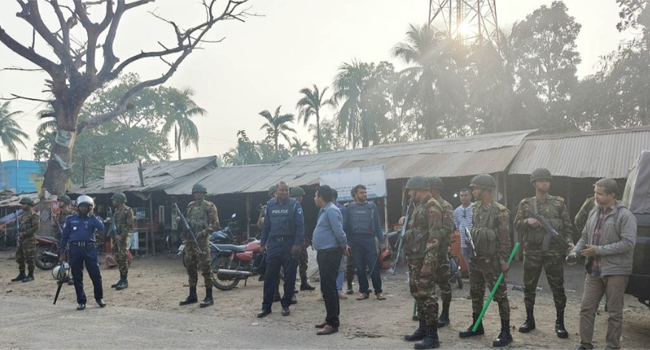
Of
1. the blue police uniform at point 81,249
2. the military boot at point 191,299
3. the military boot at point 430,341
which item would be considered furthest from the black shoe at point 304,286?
the military boot at point 430,341

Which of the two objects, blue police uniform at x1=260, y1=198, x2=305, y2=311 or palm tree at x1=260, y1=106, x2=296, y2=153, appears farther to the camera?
palm tree at x1=260, y1=106, x2=296, y2=153

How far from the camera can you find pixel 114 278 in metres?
11.9

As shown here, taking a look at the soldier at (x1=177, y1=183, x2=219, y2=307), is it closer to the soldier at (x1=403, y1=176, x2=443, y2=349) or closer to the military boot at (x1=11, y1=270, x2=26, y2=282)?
the soldier at (x1=403, y1=176, x2=443, y2=349)

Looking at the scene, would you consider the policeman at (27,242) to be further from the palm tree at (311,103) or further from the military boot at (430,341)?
the palm tree at (311,103)

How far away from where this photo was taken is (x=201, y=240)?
8.24 meters

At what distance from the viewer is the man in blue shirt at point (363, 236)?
8109mm

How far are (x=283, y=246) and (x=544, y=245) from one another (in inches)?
133

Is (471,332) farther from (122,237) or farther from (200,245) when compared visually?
(122,237)

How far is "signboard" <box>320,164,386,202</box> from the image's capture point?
11633mm

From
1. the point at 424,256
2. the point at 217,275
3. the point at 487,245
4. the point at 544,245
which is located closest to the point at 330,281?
the point at 424,256

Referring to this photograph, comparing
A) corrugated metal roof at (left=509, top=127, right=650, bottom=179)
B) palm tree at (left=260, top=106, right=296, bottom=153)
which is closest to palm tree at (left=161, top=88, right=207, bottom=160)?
palm tree at (left=260, top=106, right=296, bottom=153)

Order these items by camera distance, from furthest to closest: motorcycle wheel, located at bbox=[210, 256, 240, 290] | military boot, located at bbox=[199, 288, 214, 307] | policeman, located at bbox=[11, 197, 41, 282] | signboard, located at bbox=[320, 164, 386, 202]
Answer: signboard, located at bbox=[320, 164, 386, 202], policeman, located at bbox=[11, 197, 41, 282], motorcycle wheel, located at bbox=[210, 256, 240, 290], military boot, located at bbox=[199, 288, 214, 307]

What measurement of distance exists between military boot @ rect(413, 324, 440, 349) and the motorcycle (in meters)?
11.6

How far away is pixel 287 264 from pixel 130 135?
101ft
